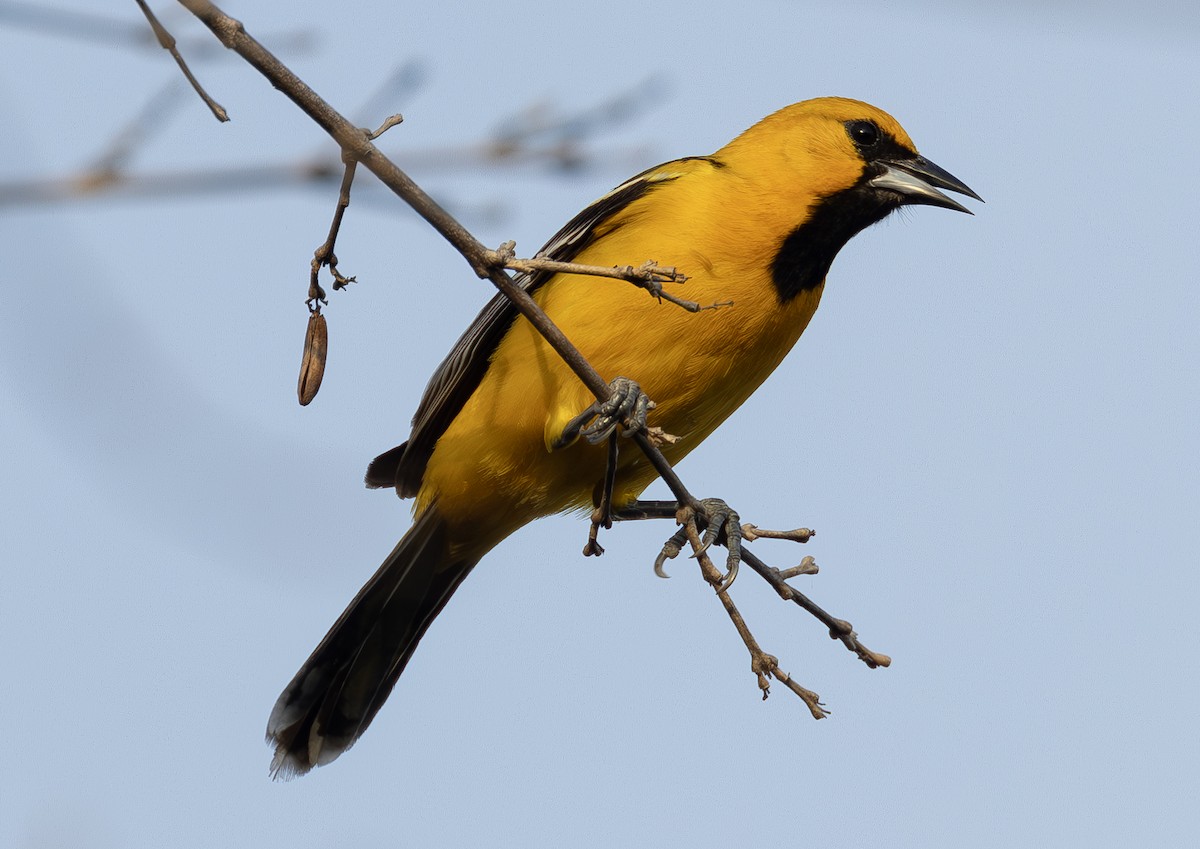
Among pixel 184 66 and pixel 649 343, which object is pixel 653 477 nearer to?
pixel 649 343

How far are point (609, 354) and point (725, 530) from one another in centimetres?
69

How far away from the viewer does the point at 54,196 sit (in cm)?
208

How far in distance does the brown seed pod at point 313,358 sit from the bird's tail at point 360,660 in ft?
5.80

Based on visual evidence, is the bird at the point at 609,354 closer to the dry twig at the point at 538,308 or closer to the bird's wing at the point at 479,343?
the bird's wing at the point at 479,343

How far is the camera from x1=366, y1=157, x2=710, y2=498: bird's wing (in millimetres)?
4961

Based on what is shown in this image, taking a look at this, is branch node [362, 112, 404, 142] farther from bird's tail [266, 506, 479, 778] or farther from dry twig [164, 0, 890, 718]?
bird's tail [266, 506, 479, 778]

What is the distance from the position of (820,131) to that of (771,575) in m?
2.21

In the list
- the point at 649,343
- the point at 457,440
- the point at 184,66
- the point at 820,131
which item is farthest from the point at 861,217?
the point at 184,66

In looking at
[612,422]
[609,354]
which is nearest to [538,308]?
[612,422]

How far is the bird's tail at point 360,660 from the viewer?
5148mm

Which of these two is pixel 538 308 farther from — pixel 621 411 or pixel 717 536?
pixel 717 536

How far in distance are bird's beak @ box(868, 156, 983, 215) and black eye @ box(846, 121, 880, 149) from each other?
10 cm

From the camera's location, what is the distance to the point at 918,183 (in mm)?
5344

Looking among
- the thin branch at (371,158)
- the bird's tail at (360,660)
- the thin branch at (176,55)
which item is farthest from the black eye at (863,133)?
the thin branch at (176,55)
